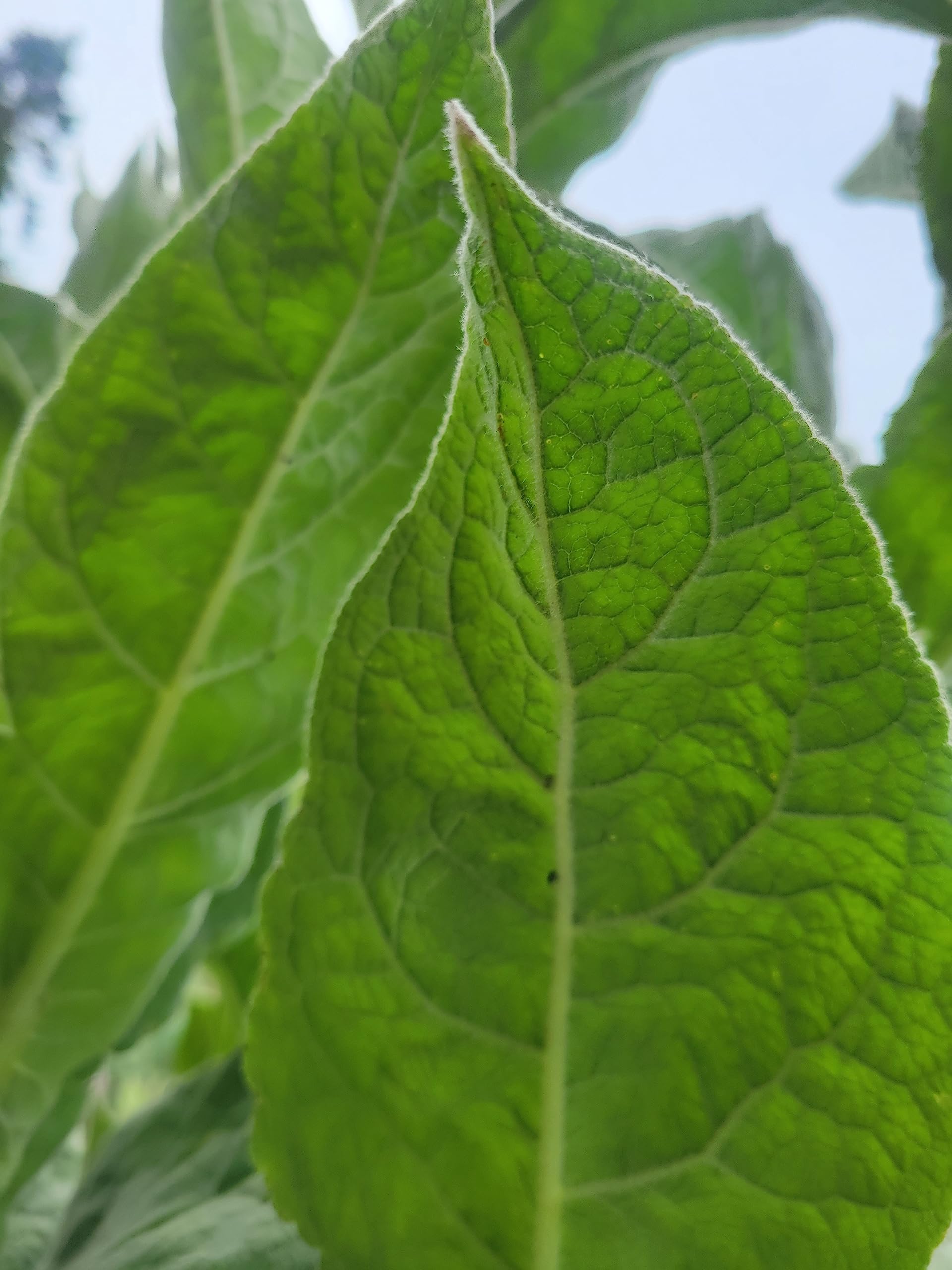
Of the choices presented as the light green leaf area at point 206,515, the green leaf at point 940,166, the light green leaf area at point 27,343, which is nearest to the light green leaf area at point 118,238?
the light green leaf area at point 27,343

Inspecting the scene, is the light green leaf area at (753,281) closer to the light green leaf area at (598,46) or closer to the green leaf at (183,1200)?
the light green leaf area at (598,46)

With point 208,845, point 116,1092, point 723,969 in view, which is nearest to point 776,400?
point 723,969

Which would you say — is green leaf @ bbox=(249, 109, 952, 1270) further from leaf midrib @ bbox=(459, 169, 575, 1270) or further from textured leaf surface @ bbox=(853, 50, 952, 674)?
textured leaf surface @ bbox=(853, 50, 952, 674)

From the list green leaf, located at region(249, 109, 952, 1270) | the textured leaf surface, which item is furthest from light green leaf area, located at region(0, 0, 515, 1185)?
the textured leaf surface

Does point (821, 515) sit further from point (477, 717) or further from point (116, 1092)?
point (116, 1092)

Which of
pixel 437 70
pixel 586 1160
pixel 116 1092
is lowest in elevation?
pixel 116 1092

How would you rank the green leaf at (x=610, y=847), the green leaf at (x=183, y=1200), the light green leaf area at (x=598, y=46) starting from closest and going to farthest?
the green leaf at (x=610, y=847) < the green leaf at (x=183, y=1200) < the light green leaf area at (x=598, y=46)
